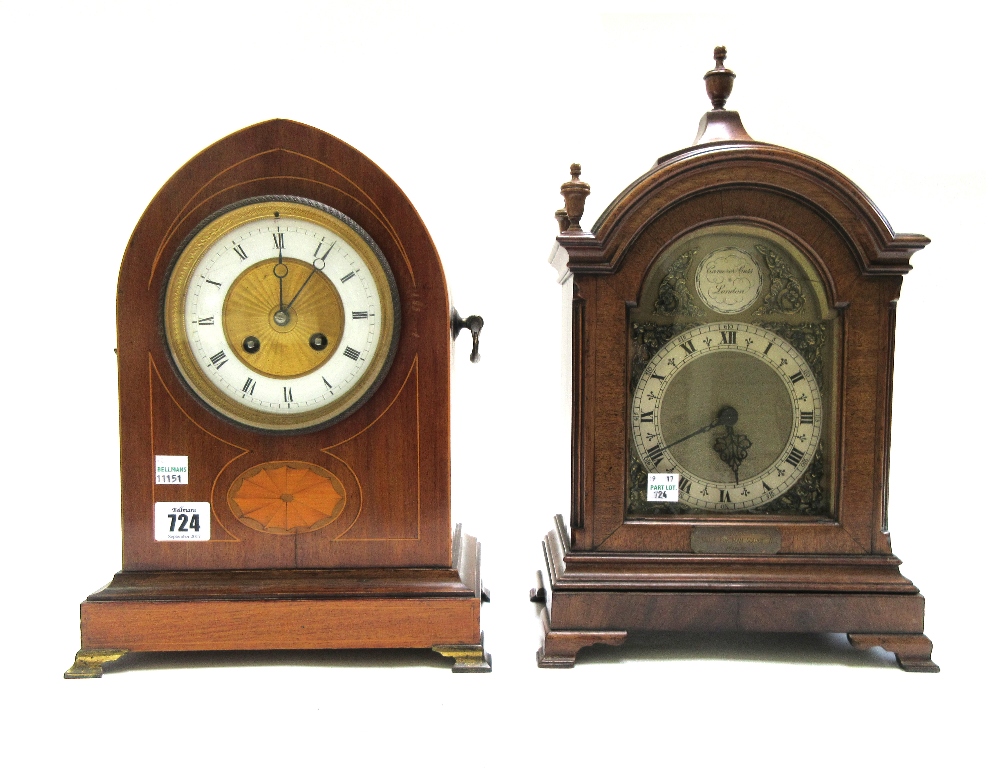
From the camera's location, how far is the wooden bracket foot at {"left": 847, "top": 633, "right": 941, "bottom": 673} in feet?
5.83

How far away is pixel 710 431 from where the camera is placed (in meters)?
1.88

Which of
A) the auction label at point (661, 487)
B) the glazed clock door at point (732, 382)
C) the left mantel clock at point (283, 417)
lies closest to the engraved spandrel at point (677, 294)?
the glazed clock door at point (732, 382)

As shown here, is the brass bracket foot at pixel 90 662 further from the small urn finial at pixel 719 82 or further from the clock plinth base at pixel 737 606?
the small urn finial at pixel 719 82

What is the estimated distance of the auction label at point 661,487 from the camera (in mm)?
1868

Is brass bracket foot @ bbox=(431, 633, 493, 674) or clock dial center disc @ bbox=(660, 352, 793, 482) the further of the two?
clock dial center disc @ bbox=(660, 352, 793, 482)

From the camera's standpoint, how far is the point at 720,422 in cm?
188

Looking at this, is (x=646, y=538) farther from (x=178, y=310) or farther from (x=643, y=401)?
(x=178, y=310)

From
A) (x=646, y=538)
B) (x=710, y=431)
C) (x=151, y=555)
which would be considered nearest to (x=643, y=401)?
(x=710, y=431)

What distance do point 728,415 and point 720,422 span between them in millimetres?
23

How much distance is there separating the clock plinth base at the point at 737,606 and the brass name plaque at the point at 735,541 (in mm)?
52

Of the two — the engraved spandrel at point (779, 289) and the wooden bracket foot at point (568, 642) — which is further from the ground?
the engraved spandrel at point (779, 289)

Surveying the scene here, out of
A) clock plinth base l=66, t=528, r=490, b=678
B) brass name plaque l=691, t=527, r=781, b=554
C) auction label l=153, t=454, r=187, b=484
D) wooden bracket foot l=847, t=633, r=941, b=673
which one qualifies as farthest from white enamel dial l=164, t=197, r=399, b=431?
→ wooden bracket foot l=847, t=633, r=941, b=673

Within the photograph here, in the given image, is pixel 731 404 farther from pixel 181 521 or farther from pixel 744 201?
pixel 181 521

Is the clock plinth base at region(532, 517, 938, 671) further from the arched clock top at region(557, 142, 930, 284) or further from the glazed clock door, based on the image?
the arched clock top at region(557, 142, 930, 284)
